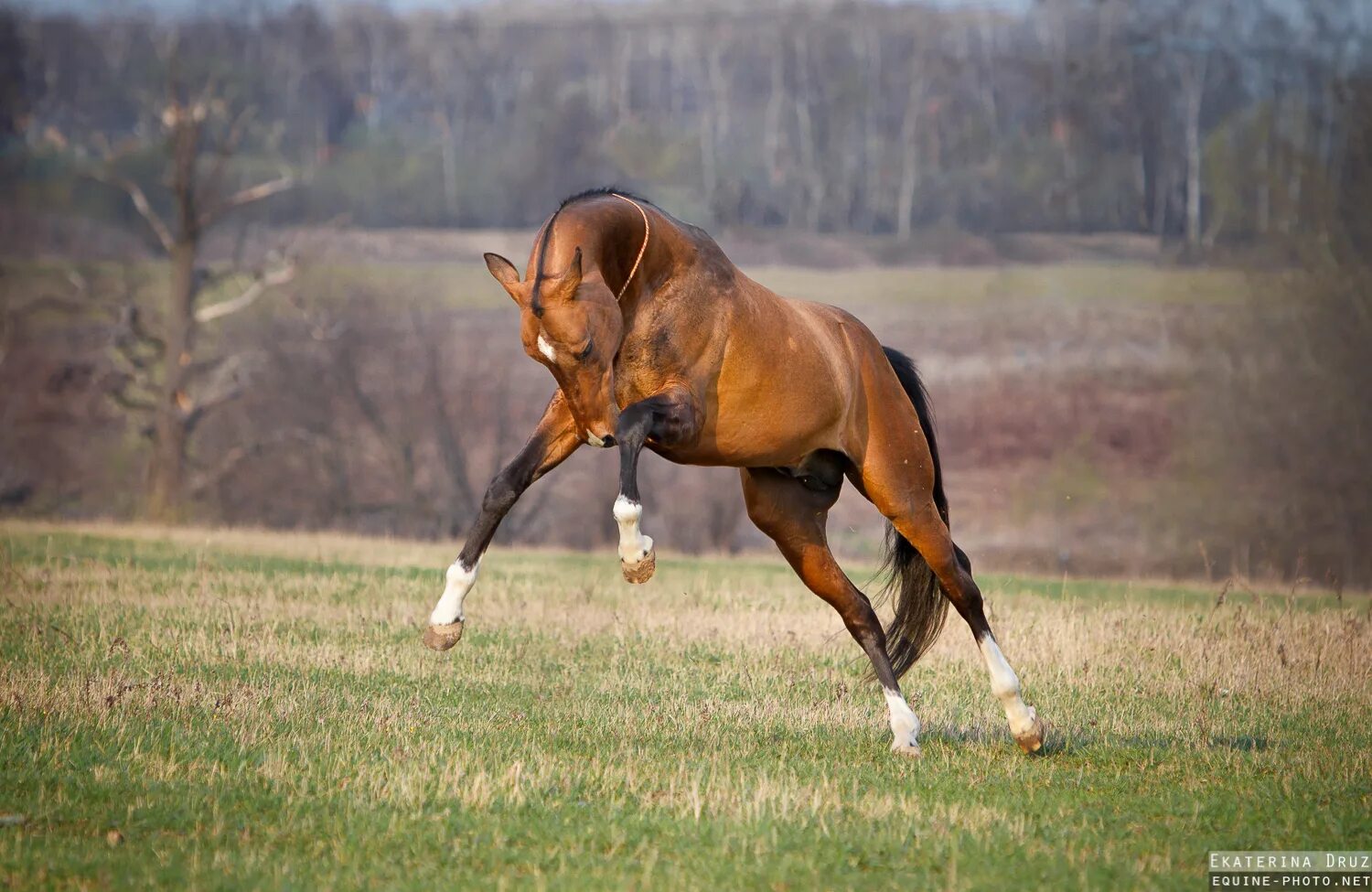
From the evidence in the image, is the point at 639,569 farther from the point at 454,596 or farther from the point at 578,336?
the point at 578,336

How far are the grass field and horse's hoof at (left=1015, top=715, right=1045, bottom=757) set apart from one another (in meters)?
0.18

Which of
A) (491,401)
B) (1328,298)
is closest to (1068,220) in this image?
(1328,298)

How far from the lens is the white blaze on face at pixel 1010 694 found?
809cm

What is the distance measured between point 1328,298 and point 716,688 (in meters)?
29.8

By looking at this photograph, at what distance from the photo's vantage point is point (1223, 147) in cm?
4694

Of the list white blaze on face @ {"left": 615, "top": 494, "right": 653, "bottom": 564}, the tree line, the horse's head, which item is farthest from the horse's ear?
the tree line

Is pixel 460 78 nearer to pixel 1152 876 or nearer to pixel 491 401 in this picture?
pixel 491 401

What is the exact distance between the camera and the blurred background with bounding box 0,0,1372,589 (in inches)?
1394

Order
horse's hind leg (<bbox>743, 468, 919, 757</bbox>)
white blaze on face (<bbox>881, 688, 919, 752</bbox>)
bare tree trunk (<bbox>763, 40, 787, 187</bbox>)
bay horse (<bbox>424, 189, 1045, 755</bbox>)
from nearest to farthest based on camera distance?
1. bay horse (<bbox>424, 189, 1045, 755</bbox>)
2. white blaze on face (<bbox>881, 688, 919, 752</bbox>)
3. horse's hind leg (<bbox>743, 468, 919, 757</bbox>)
4. bare tree trunk (<bbox>763, 40, 787, 187</bbox>)

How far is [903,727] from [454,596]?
261 centimetres

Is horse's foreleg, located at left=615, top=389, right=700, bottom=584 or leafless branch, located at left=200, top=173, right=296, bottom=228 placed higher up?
horse's foreleg, located at left=615, top=389, right=700, bottom=584

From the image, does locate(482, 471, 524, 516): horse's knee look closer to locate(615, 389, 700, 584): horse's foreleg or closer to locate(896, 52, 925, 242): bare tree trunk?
locate(615, 389, 700, 584): horse's foreleg

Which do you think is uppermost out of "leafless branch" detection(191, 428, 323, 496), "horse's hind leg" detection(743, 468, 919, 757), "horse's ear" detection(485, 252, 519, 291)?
"horse's ear" detection(485, 252, 519, 291)

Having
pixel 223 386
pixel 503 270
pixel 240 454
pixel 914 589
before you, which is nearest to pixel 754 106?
pixel 223 386
